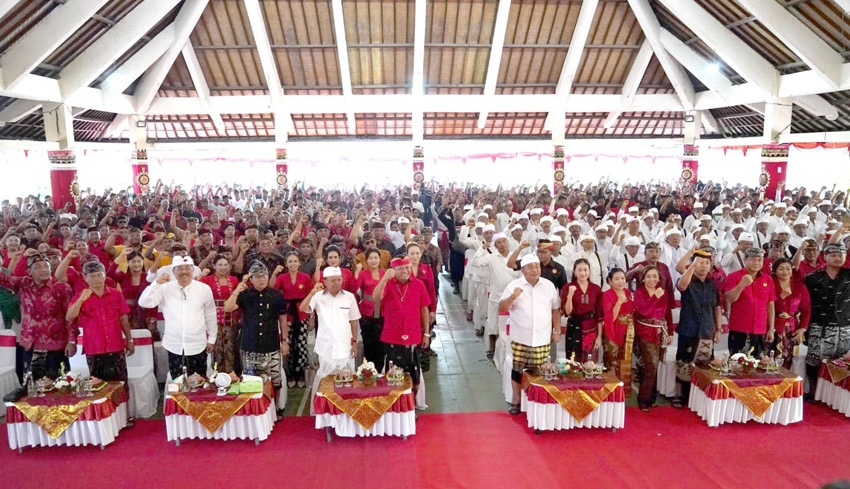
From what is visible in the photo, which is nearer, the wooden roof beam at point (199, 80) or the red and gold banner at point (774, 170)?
the red and gold banner at point (774, 170)

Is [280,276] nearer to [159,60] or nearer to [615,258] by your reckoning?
[615,258]

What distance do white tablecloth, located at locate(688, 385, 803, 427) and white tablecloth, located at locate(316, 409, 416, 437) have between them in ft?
9.99

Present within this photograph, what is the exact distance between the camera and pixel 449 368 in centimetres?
739

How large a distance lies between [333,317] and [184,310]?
150 centimetres

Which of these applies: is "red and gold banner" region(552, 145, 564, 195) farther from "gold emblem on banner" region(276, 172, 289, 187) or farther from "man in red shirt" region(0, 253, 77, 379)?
"man in red shirt" region(0, 253, 77, 379)

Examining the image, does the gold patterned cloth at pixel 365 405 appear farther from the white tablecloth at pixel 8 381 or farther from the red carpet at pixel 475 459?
the white tablecloth at pixel 8 381

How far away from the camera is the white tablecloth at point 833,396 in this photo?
19.4ft

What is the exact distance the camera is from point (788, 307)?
629cm

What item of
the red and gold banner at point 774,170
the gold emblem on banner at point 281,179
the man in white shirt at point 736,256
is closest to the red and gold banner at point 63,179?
the gold emblem on banner at point 281,179

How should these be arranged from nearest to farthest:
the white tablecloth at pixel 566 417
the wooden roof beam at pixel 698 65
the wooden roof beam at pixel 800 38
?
the white tablecloth at pixel 566 417 < the wooden roof beam at pixel 800 38 < the wooden roof beam at pixel 698 65

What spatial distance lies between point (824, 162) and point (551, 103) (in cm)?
1023

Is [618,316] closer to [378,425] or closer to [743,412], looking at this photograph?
[743,412]

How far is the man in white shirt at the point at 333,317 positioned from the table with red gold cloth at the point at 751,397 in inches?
147

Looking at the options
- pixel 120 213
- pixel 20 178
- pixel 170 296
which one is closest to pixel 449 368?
pixel 170 296
